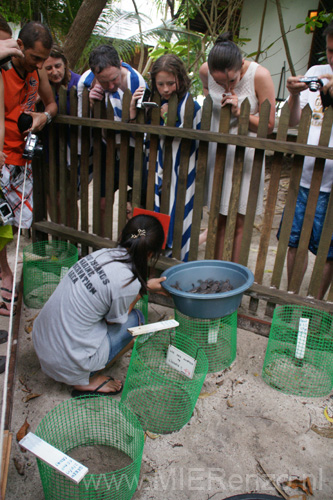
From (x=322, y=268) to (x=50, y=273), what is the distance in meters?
2.27

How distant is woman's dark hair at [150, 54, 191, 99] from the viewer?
2.94 meters

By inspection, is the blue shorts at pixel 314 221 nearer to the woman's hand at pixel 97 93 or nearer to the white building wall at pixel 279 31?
the woman's hand at pixel 97 93

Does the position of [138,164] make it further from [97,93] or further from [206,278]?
[206,278]

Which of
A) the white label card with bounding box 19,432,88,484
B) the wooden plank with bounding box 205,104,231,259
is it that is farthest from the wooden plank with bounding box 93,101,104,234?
the white label card with bounding box 19,432,88,484

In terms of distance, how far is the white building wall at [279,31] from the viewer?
26.0 ft

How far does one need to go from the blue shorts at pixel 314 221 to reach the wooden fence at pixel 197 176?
136mm

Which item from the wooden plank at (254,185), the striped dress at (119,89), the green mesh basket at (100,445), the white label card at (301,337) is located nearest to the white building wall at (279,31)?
Result: the striped dress at (119,89)

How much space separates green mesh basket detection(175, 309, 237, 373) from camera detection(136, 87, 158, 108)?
1563mm

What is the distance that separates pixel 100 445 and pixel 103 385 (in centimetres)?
41

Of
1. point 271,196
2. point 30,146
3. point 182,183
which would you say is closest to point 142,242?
point 182,183

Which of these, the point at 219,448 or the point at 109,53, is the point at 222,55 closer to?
the point at 109,53

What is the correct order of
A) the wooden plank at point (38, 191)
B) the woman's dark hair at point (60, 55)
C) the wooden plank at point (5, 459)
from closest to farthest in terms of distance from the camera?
the wooden plank at point (5, 459)
the woman's dark hair at point (60, 55)
the wooden plank at point (38, 191)

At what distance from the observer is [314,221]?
2906 mm

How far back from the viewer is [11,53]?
8.25ft
